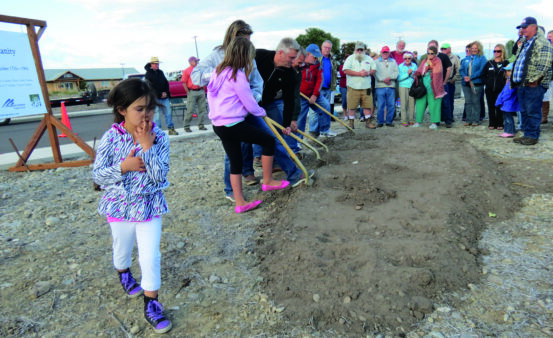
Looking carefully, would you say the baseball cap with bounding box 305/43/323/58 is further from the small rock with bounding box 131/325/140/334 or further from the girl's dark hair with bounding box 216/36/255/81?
the small rock with bounding box 131/325/140/334

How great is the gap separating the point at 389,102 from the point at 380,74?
0.75m

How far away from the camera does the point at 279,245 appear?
125 inches

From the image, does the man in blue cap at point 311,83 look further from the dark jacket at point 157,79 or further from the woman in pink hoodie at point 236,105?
the dark jacket at point 157,79

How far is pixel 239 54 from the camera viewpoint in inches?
137

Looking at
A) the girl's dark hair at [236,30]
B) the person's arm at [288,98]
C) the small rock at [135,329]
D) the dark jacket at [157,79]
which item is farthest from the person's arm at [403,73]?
the small rock at [135,329]

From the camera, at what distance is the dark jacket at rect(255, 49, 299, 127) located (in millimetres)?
4566

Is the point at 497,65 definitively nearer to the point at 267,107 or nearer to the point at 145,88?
the point at 267,107

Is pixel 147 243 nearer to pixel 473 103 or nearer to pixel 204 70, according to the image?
pixel 204 70

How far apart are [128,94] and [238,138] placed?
1.71m

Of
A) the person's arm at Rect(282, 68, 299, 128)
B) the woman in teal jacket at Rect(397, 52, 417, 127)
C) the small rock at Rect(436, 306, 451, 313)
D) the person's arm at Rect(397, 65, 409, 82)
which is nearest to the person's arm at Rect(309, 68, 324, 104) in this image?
the person's arm at Rect(282, 68, 299, 128)

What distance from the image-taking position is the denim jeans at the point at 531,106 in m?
6.11

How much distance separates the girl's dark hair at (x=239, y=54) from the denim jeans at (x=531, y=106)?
5114mm

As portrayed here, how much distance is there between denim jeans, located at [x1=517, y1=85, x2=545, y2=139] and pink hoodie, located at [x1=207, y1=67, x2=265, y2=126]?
5.00 m

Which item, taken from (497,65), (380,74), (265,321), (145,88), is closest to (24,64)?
(145,88)
